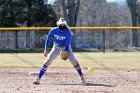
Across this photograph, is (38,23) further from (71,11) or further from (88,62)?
(88,62)

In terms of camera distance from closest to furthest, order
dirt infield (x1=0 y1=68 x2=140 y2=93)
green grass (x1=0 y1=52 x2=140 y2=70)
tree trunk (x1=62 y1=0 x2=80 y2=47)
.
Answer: dirt infield (x1=0 y1=68 x2=140 y2=93), green grass (x1=0 y1=52 x2=140 y2=70), tree trunk (x1=62 y1=0 x2=80 y2=47)

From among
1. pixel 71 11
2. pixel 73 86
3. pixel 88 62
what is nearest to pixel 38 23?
pixel 71 11

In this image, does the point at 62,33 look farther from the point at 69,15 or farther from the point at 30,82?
the point at 69,15

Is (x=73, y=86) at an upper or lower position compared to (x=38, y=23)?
upper

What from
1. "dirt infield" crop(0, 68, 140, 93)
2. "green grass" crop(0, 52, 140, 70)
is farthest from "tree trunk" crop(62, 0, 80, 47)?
"dirt infield" crop(0, 68, 140, 93)

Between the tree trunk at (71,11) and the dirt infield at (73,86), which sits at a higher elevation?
the dirt infield at (73,86)

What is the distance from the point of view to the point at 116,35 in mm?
50594

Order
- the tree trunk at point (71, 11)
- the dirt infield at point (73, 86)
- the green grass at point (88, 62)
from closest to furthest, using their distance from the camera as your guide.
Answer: the dirt infield at point (73, 86)
the green grass at point (88, 62)
the tree trunk at point (71, 11)

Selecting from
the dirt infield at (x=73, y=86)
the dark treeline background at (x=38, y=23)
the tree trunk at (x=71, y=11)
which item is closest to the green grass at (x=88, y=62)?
the dirt infield at (x=73, y=86)

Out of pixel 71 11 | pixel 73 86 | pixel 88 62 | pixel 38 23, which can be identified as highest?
pixel 73 86

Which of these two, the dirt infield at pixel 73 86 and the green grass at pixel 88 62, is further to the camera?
the green grass at pixel 88 62

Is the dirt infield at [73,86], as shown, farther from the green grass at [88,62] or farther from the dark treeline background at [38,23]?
the dark treeline background at [38,23]

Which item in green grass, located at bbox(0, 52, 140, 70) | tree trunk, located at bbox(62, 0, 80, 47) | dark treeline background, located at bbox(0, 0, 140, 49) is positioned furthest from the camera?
tree trunk, located at bbox(62, 0, 80, 47)

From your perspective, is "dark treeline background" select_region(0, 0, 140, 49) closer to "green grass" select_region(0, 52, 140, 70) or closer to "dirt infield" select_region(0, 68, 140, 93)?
"green grass" select_region(0, 52, 140, 70)
